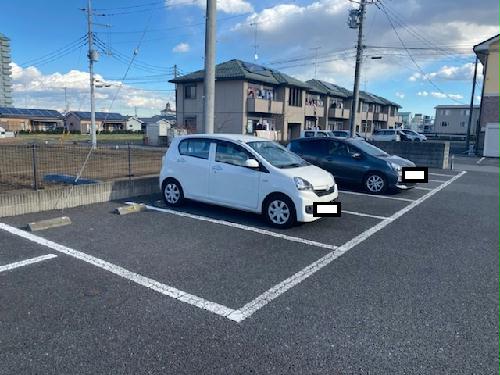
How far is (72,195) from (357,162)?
6720mm

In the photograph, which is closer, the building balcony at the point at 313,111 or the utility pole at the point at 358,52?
the utility pole at the point at 358,52

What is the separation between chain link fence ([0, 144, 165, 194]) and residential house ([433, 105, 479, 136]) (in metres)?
60.7

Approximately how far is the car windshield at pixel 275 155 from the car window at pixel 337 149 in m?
3.34

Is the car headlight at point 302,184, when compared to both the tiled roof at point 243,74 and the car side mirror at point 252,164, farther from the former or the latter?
the tiled roof at point 243,74

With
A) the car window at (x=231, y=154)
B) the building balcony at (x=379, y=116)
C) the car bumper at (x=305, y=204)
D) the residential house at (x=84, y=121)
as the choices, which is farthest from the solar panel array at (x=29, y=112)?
the car bumper at (x=305, y=204)

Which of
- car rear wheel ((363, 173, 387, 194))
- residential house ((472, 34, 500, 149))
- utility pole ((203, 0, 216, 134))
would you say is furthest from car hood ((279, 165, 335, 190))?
residential house ((472, 34, 500, 149))

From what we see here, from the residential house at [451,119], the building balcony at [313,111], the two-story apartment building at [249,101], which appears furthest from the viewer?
the residential house at [451,119]

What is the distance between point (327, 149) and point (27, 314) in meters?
8.07

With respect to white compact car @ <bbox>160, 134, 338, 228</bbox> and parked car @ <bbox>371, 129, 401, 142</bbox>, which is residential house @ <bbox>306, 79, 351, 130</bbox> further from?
white compact car @ <bbox>160, 134, 338, 228</bbox>

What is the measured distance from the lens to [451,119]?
60.5m

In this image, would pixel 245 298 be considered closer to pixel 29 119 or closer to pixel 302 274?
pixel 302 274

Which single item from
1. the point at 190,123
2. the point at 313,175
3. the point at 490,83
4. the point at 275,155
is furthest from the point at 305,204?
the point at 190,123

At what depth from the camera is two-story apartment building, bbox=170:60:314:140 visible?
2873 centimetres

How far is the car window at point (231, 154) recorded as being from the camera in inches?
232
